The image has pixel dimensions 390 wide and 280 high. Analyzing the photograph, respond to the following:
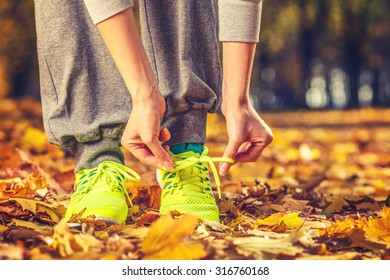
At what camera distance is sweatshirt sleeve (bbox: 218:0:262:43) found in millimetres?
1872

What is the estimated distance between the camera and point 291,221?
1.73 m

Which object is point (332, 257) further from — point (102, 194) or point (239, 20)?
point (239, 20)

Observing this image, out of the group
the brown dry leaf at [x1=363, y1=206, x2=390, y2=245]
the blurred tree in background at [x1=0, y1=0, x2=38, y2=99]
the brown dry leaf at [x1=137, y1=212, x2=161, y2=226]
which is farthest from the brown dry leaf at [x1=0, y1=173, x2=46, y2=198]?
the blurred tree in background at [x1=0, y1=0, x2=38, y2=99]

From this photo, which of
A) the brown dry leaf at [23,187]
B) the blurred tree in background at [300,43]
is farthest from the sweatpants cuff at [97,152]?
the blurred tree in background at [300,43]

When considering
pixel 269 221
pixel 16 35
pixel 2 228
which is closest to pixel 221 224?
pixel 269 221

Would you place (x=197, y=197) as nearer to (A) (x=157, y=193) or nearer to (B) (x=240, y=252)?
(A) (x=157, y=193)

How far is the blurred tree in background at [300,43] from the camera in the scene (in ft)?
34.8

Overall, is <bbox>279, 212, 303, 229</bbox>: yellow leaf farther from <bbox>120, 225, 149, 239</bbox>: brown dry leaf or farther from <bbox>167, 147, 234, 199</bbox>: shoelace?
<bbox>120, 225, 149, 239</bbox>: brown dry leaf

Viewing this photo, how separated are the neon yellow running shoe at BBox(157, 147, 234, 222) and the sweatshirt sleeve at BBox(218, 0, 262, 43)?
1.24ft

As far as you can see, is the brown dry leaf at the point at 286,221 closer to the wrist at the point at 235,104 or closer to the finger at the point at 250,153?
the finger at the point at 250,153

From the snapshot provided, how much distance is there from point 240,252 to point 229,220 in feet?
1.76

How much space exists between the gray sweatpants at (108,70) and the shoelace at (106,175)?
67mm

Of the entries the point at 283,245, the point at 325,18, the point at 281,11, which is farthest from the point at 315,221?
the point at 325,18

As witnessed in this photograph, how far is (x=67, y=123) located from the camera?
6.44ft
